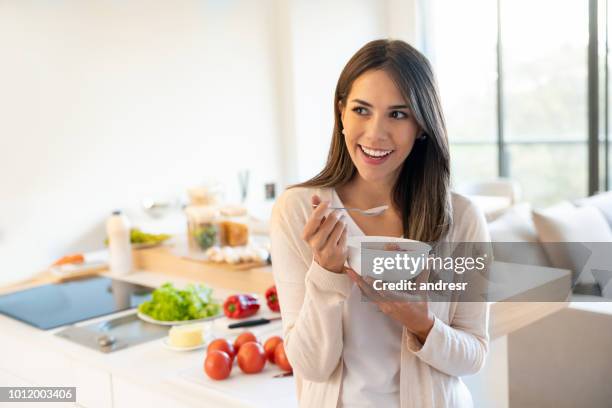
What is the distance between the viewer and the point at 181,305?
78.7 inches

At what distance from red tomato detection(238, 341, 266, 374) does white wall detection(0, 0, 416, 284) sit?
2579 mm

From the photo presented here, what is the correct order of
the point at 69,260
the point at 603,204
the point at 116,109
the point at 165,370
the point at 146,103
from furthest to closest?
the point at 146,103, the point at 116,109, the point at 603,204, the point at 69,260, the point at 165,370

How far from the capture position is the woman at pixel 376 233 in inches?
45.6

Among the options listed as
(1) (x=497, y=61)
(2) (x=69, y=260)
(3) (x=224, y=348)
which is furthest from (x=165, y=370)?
(1) (x=497, y=61)

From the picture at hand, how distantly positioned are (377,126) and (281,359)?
2.17 ft

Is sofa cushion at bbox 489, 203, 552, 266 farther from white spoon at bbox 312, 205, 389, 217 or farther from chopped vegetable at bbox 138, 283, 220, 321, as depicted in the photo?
white spoon at bbox 312, 205, 389, 217

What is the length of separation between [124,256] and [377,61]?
5.73 ft

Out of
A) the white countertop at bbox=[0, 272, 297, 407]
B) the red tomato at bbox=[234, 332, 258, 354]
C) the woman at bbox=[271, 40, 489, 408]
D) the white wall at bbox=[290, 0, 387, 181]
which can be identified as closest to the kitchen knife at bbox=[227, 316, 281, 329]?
the white countertop at bbox=[0, 272, 297, 407]

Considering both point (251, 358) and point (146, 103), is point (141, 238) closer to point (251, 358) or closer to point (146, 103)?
point (251, 358)

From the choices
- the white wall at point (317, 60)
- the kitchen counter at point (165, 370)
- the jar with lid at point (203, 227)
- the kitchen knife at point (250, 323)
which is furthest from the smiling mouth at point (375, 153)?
Result: the white wall at point (317, 60)

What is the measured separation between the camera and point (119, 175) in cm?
422

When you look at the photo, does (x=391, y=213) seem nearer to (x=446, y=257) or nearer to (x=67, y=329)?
(x=446, y=257)

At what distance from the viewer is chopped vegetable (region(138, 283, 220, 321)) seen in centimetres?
199

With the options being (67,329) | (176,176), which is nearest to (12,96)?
(176,176)
